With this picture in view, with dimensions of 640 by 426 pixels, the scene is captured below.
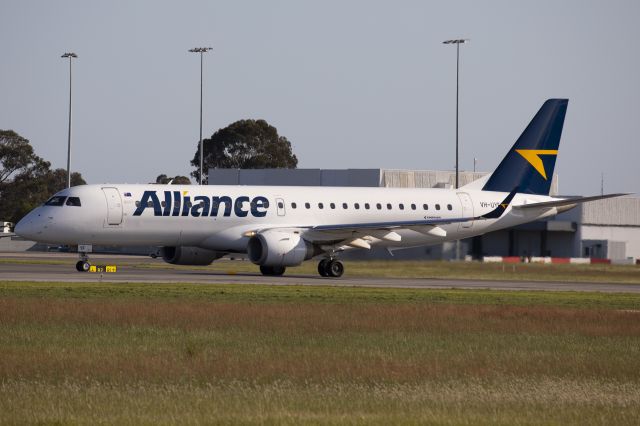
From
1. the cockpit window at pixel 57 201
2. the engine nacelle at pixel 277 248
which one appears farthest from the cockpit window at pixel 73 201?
the engine nacelle at pixel 277 248

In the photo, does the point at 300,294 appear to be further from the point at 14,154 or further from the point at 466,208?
the point at 14,154

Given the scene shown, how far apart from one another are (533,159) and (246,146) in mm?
94125

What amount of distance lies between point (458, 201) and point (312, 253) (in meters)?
8.53

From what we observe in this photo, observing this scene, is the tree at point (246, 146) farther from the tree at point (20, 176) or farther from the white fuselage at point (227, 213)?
the white fuselage at point (227, 213)

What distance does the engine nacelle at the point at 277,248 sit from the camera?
4994 cm

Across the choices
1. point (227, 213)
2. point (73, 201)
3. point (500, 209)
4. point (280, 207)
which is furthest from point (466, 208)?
point (73, 201)

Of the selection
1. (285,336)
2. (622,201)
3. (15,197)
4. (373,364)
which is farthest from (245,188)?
(15,197)

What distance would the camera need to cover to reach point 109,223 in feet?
162

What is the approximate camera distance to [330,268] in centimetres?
5234

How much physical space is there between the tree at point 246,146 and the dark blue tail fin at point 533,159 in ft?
299

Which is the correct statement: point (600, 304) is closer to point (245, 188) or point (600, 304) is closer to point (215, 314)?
point (215, 314)

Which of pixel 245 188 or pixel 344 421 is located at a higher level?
pixel 245 188

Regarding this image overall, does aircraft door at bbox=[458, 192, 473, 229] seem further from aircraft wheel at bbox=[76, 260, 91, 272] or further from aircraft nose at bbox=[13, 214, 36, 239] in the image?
aircraft nose at bbox=[13, 214, 36, 239]

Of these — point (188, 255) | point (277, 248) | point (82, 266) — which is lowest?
point (82, 266)
